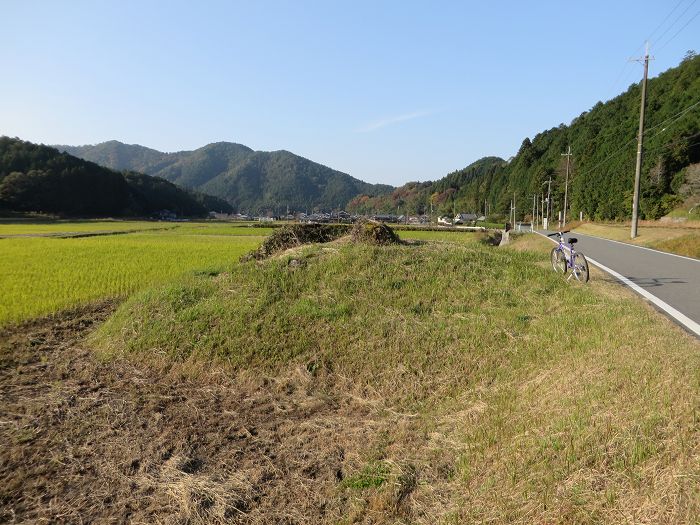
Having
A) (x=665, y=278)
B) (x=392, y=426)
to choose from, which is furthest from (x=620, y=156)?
(x=392, y=426)

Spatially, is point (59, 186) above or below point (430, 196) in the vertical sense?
below

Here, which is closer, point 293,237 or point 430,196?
point 293,237

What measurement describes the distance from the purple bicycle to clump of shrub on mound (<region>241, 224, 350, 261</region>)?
6444mm

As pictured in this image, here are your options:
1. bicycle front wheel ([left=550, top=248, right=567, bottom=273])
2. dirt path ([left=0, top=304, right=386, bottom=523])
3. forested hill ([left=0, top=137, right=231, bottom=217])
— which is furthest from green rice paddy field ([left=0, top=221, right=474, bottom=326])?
forested hill ([left=0, top=137, right=231, bottom=217])

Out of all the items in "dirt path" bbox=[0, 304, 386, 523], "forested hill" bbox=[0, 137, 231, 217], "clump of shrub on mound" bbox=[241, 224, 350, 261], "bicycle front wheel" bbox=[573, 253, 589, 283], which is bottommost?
"dirt path" bbox=[0, 304, 386, 523]

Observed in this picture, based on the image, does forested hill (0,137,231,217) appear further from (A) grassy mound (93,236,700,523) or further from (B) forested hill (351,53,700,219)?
(B) forested hill (351,53,700,219)

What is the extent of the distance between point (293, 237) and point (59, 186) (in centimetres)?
8912

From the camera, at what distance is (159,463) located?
171 inches

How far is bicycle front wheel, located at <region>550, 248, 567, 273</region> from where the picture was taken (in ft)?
31.2

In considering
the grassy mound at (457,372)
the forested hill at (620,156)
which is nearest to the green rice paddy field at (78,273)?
the grassy mound at (457,372)

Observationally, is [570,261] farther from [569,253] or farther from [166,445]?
[166,445]

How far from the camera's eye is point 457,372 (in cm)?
583

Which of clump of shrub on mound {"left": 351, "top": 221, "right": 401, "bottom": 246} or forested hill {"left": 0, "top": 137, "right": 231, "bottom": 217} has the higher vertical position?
forested hill {"left": 0, "top": 137, "right": 231, "bottom": 217}

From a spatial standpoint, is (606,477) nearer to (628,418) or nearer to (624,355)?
(628,418)
